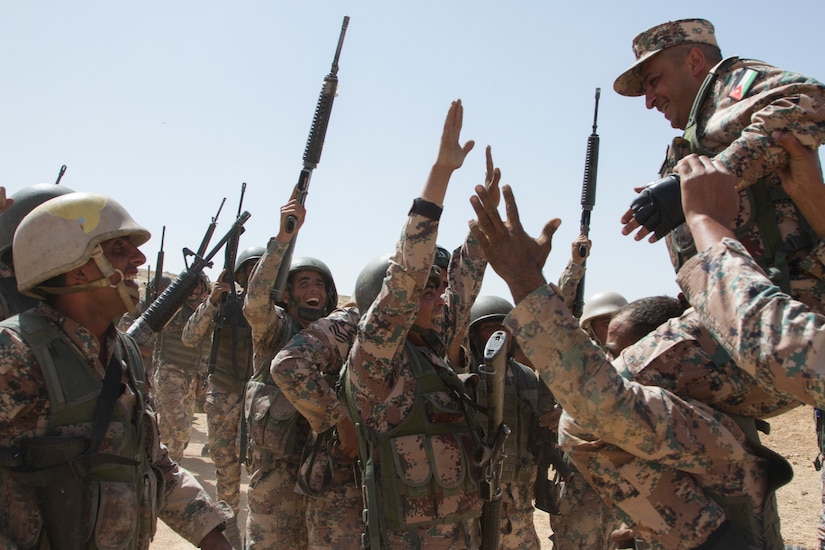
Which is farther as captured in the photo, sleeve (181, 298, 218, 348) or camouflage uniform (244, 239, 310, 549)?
sleeve (181, 298, 218, 348)

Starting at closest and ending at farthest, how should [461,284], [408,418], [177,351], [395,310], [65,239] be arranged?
1. [65,239]
2. [395,310]
3. [408,418]
4. [461,284]
5. [177,351]

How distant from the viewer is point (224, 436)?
27.4 ft

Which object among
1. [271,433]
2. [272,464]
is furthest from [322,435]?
[272,464]

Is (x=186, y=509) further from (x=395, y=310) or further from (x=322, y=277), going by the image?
(x=322, y=277)

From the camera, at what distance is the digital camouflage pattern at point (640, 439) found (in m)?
2.26

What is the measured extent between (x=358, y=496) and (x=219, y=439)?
177 inches

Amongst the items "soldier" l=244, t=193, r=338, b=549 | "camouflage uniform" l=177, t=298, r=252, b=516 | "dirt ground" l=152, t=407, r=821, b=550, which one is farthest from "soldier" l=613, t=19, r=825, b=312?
"camouflage uniform" l=177, t=298, r=252, b=516

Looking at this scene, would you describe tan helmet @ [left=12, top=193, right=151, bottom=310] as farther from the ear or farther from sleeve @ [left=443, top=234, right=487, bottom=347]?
the ear

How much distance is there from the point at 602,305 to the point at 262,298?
11.3 ft

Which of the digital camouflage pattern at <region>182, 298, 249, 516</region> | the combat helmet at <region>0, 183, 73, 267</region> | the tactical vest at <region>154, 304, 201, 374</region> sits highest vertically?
the combat helmet at <region>0, 183, 73, 267</region>

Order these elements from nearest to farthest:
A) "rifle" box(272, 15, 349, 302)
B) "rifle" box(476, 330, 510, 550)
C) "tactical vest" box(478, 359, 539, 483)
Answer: "rifle" box(476, 330, 510, 550) → "tactical vest" box(478, 359, 539, 483) → "rifle" box(272, 15, 349, 302)

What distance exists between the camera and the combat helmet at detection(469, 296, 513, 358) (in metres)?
Result: 6.05

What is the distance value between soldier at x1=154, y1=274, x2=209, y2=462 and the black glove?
30.6ft

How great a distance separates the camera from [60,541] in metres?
2.59
